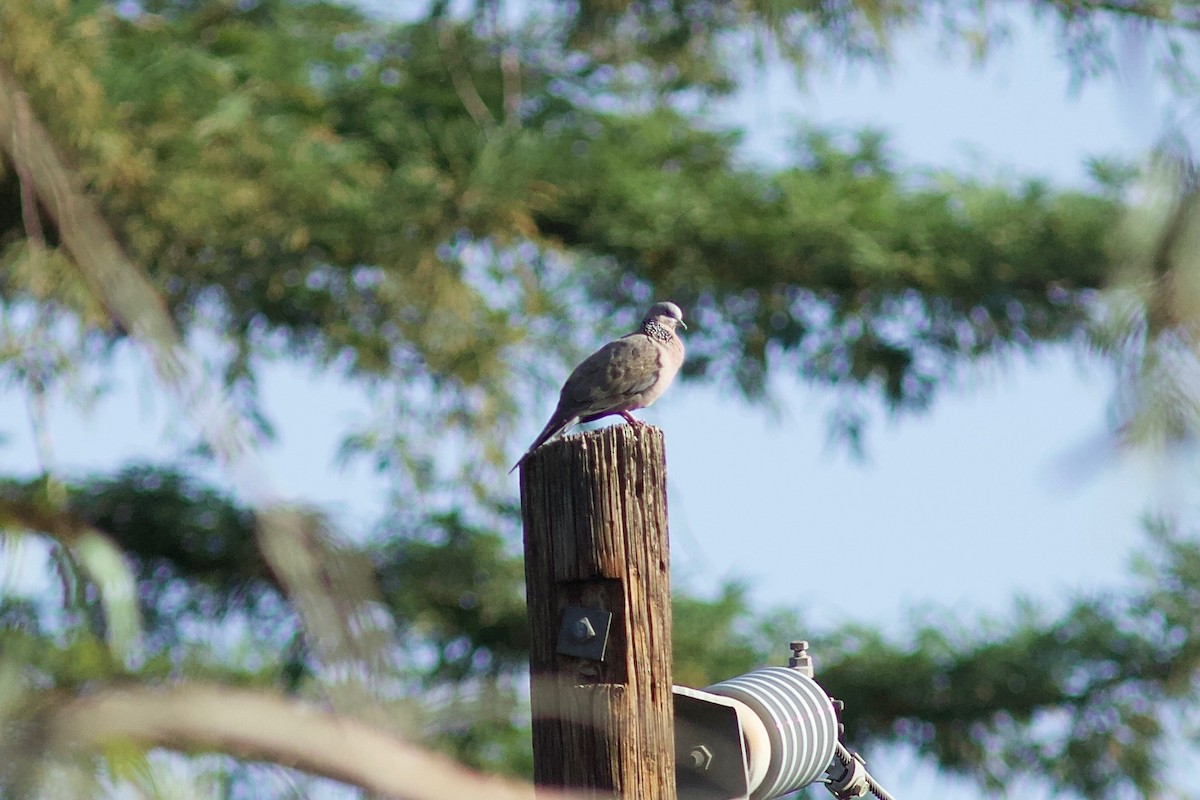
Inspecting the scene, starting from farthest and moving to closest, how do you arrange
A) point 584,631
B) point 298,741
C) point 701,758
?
point 701,758
point 584,631
point 298,741

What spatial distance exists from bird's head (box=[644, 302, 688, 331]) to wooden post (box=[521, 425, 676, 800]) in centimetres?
185

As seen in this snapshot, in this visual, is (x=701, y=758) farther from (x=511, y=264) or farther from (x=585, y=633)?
(x=511, y=264)

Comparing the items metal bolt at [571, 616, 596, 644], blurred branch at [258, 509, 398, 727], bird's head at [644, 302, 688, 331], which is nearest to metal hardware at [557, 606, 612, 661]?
metal bolt at [571, 616, 596, 644]

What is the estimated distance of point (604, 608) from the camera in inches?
79.7

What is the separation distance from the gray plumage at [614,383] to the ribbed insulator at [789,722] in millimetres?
937

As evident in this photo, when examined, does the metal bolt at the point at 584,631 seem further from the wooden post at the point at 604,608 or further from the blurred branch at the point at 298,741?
the blurred branch at the point at 298,741

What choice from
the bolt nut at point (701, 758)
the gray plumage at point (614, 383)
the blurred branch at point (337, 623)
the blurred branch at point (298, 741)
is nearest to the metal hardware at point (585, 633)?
the bolt nut at point (701, 758)

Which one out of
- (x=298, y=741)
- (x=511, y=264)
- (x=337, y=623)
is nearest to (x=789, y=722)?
(x=337, y=623)

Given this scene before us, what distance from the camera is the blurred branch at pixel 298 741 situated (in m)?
0.86

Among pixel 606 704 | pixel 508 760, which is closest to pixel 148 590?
pixel 508 760

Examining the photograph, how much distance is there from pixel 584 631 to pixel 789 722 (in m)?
0.47

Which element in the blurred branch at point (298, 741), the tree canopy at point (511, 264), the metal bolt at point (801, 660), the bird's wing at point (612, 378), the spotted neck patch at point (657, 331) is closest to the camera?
the blurred branch at point (298, 741)

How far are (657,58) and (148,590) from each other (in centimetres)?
338

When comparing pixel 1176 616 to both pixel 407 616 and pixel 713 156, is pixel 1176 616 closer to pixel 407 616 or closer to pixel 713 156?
pixel 713 156
